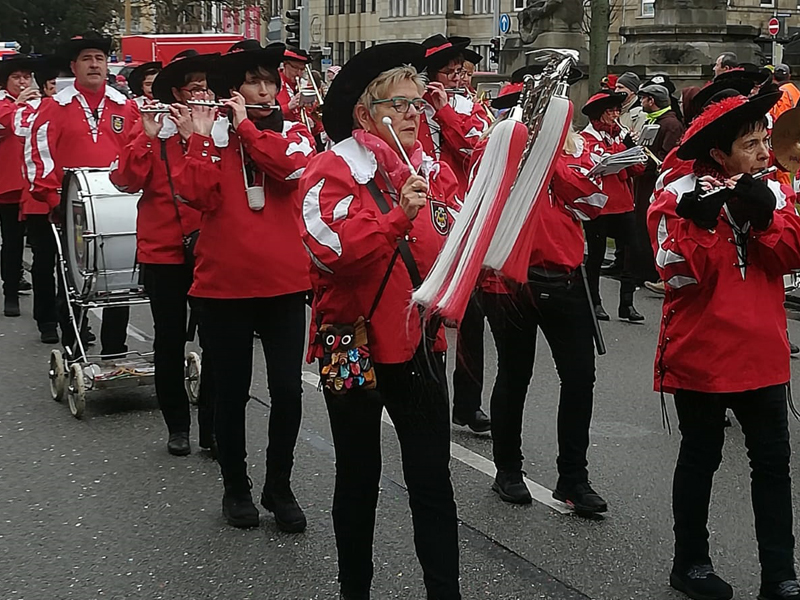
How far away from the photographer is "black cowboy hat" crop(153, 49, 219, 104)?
5.62 m

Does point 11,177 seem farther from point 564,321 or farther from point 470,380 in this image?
point 564,321

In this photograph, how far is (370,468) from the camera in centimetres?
415

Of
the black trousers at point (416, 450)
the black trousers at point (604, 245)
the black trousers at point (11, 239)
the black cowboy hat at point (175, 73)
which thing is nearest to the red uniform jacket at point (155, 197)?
the black cowboy hat at point (175, 73)

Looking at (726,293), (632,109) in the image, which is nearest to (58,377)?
(726,293)

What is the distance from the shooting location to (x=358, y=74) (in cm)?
402

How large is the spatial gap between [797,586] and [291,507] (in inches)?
82.1

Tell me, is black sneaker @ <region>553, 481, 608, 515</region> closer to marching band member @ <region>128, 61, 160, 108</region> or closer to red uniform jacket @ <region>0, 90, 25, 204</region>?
marching band member @ <region>128, 61, 160, 108</region>

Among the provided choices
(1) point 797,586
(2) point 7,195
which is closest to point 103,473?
(1) point 797,586

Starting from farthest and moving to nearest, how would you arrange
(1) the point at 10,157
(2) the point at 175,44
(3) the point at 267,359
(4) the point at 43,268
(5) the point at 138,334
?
(1) the point at 10,157 → (5) the point at 138,334 → (4) the point at 43,268 → (2) the point at 175,44 → (3) the point at 267,359

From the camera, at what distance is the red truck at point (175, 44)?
25.8 feet

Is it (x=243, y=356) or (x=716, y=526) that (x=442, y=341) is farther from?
(x=716, y=526)

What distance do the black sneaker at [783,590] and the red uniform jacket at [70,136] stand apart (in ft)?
17.0

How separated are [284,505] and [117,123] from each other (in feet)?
12.5

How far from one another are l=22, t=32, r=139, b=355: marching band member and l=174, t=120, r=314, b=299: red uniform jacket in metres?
3.01
